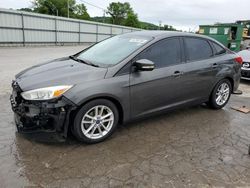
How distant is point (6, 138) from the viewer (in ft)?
10.3

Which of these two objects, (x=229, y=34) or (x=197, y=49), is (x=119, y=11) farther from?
(x=197, y=49)

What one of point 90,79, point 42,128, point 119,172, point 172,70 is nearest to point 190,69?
point 172,70

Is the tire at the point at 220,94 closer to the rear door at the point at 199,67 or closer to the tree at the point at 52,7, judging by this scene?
the rear door at the point at 199,67

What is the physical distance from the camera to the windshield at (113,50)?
3.35 meters

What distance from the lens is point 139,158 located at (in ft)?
9.29

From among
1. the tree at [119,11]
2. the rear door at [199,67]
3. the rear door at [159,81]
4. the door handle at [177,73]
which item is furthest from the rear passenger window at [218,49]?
the tree at [119,11]

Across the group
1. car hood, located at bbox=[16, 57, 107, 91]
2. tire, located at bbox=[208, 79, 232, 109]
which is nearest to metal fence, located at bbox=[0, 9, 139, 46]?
car hood, located at bbox=[16, 57, 107, 91]

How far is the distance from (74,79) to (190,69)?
203 centimetres

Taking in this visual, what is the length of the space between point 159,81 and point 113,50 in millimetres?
907

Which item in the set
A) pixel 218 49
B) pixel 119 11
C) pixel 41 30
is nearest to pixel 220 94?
pixel 218 49

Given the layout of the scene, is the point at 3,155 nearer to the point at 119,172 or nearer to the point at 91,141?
the point at 91,141

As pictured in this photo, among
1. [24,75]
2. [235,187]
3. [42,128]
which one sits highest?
[24,75]

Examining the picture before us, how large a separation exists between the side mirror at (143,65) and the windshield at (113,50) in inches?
9.5

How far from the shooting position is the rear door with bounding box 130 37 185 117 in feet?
10.8
